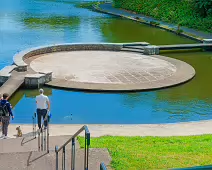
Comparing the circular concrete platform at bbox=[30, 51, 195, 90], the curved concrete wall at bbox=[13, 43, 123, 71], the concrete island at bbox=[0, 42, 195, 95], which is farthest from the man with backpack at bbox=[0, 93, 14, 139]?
the curved concrete wall at bbox=[13, 43, 123, 71]

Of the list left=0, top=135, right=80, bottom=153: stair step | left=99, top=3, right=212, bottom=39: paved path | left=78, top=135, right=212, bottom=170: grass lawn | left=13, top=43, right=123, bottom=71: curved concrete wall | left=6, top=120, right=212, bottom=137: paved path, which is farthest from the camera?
left=99, top=3, right=212, bottom=39: paved path

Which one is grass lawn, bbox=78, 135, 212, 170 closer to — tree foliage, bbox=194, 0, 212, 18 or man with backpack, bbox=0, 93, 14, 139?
man with backpack, bbox=0, 93, 14, 139

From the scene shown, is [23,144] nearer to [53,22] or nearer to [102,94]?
[102,94]

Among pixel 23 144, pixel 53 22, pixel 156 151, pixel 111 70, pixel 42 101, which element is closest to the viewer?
pixel 156 151

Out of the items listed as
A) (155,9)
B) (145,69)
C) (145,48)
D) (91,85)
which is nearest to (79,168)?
(91,85)

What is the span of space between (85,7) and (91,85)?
40.0 meters

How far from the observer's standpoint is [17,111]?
15.6 meters

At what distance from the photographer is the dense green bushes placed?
3985 cm

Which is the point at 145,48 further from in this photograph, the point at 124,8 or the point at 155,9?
the point at 124,8

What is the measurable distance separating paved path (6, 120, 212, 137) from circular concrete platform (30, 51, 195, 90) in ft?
17.0

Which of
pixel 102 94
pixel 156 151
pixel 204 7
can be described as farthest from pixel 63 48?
pixel 204 7

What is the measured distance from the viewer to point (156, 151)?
31.0 feet

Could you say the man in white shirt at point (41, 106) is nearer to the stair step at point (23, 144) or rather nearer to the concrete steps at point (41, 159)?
the stair step at point (23, 144)

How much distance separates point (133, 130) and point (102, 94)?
5.29 metres
